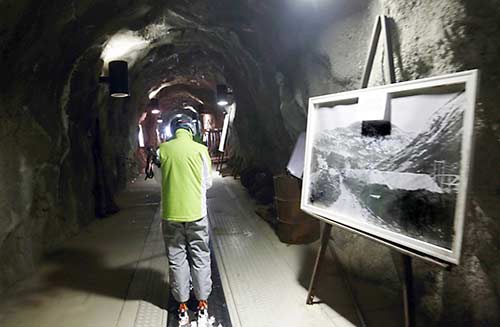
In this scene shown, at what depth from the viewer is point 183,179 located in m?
3.00

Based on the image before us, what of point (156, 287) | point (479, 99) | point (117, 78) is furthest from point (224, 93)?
point (479, 99)

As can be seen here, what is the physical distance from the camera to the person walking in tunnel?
299 cm

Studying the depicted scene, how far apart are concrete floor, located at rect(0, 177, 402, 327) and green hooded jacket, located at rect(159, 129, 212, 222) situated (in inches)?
40.5

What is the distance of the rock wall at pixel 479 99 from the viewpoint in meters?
2.19

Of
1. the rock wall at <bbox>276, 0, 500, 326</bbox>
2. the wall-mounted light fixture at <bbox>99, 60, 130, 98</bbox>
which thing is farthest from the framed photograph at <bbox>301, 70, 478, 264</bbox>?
the wall-mounted light fixture at <bbox>99, 60, 130, 98</bbox>

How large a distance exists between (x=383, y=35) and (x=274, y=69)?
10.7ft

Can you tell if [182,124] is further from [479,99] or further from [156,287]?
[479,99]

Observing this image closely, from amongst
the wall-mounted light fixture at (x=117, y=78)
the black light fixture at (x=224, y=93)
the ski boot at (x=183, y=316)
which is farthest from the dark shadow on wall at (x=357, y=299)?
the black light fixture at (x=224, y=93)

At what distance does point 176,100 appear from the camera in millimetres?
21797

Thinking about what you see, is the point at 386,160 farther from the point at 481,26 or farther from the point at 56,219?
the point at 56,219

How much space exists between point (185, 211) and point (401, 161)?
1.77m

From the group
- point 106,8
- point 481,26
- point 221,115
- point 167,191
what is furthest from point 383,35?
point 221,115

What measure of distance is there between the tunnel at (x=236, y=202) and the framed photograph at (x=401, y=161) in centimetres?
6

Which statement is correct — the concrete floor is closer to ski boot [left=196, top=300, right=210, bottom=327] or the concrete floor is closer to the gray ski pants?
ski boot [left=196, top=300, right=210, bottom=327]
